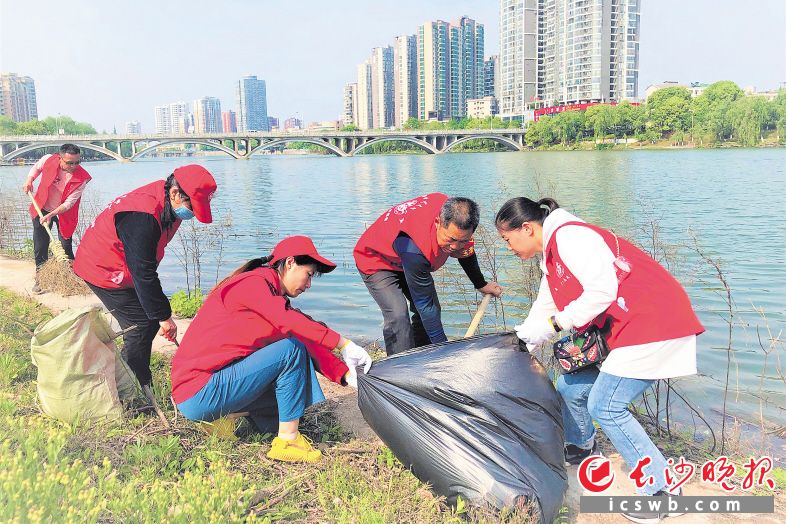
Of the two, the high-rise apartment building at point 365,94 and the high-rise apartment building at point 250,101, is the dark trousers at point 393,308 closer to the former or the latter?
the high-rise apartment building at point 365,94

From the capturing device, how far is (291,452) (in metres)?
2.90

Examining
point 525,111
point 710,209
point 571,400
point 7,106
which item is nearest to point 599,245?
point 571,400

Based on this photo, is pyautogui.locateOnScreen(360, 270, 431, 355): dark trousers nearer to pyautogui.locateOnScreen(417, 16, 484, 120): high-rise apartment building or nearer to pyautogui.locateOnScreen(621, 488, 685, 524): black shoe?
pyautogui.locateOnScreen(621, 488, 685, 524): black shoe

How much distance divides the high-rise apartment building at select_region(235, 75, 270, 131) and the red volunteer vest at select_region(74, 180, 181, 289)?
196143mm

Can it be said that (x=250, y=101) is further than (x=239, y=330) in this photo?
Yes

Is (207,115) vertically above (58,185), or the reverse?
(207,115)

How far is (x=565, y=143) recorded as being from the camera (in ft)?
219

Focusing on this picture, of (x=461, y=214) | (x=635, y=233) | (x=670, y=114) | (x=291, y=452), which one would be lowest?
(x=291, y=452)

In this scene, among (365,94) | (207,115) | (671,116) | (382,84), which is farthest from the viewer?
(207,115)

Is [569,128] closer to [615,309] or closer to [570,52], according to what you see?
[570,52]

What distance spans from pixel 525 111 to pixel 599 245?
113962 mm

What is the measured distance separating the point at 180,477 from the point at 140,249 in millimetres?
1141

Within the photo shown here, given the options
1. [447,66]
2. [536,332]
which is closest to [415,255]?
[536,332]

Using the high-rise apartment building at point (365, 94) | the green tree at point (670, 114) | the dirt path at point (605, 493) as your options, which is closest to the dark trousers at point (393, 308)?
the dirt path at point (605, 493)
